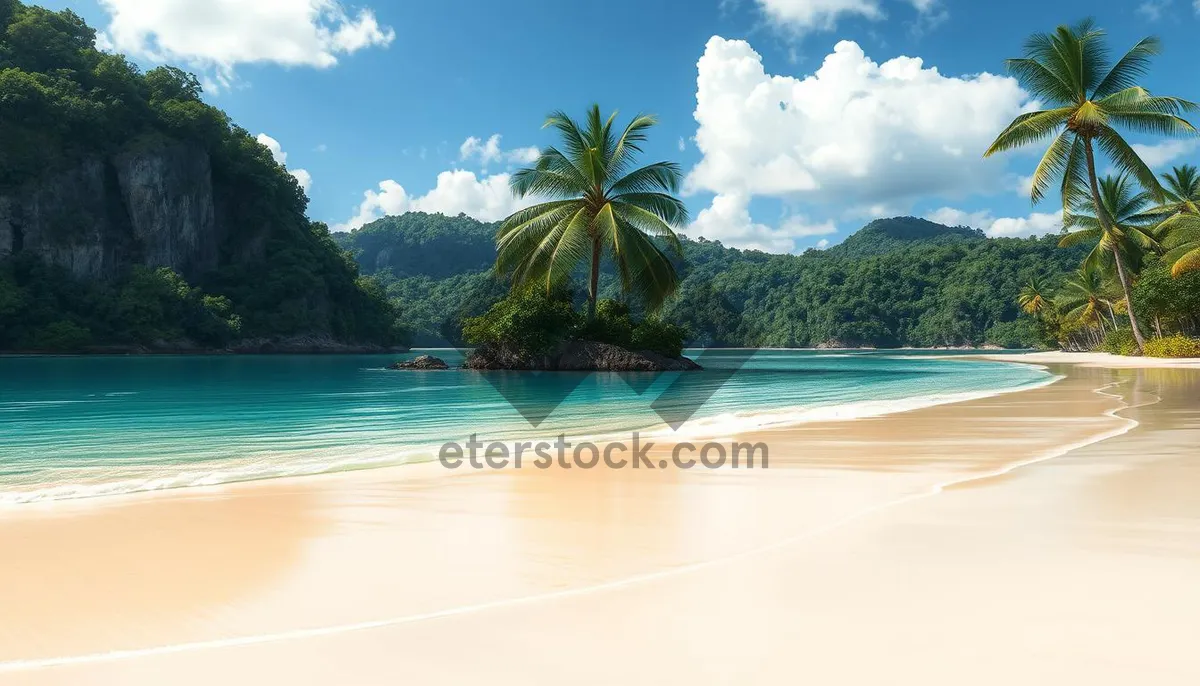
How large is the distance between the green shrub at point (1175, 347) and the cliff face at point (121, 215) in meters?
85.6

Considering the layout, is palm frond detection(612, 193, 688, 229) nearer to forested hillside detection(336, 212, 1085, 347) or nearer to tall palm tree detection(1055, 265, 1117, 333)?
tall palm tree detection(1055, 265, 1117, 333)

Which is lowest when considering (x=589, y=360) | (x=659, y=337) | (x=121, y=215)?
(x=589, y=360)

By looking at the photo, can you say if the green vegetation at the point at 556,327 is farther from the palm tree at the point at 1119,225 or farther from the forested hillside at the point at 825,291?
the forested hillside at the point at 825,291

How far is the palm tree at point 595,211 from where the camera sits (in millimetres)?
29719

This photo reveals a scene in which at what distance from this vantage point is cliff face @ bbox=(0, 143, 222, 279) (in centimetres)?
6575

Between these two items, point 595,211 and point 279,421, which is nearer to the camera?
point 279,421

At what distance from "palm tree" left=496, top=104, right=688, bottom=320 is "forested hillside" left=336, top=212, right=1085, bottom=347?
57.4 m

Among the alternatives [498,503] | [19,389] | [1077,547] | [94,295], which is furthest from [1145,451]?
[94,295]

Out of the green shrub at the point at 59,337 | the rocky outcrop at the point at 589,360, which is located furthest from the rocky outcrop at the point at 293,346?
the rocky outcrop at the point at 589,360

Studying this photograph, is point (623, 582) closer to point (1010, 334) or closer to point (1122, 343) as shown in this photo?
point (1122, 343)

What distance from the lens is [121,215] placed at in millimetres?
73562

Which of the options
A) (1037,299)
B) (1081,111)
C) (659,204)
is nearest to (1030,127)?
(1081,111)

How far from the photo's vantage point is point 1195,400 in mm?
13898

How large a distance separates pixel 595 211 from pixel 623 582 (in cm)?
2836
